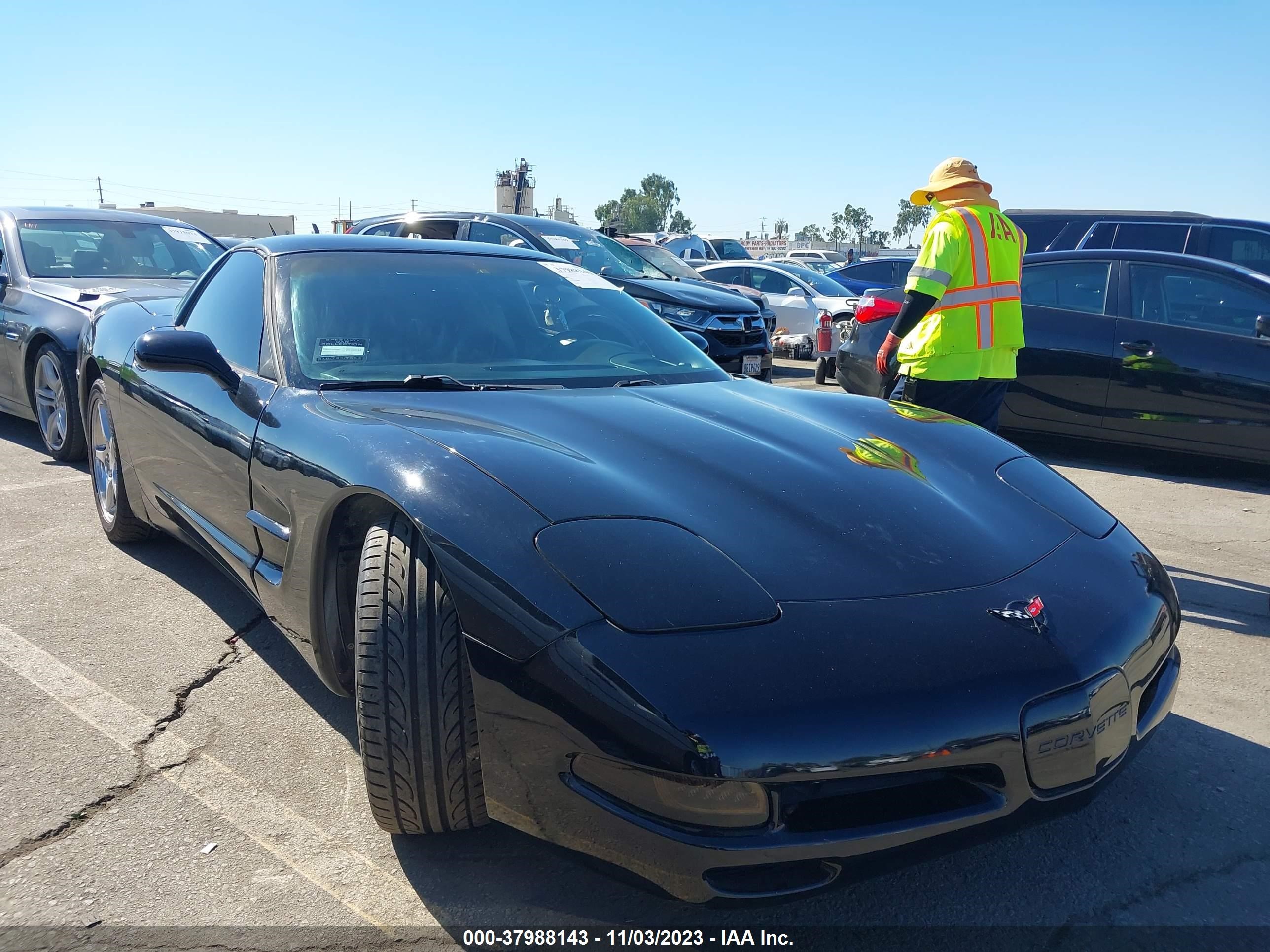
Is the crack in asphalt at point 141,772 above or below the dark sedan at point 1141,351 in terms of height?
below

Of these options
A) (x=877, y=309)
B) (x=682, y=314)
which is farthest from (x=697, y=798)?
(x=682, y=314)

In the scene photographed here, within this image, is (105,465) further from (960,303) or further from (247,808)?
(960,303)

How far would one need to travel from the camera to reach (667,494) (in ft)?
7.36

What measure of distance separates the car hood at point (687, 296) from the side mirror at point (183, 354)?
6.73 metres

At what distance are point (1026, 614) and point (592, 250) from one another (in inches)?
348

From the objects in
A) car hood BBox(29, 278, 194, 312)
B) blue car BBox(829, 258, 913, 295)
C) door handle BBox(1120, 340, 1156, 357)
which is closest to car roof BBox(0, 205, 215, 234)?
car hood BBox(29, 278, 194, 312)

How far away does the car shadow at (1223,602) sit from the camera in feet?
12.5

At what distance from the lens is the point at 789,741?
170 cm

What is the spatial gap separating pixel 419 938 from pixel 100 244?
6.35 metres

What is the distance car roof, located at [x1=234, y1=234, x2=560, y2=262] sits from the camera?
11.5ft

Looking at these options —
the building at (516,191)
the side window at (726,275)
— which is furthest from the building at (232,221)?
the side window at (726,275)

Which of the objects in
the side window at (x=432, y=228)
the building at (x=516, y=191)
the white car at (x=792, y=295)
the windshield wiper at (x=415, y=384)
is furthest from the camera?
the building at (x=516, y=191)

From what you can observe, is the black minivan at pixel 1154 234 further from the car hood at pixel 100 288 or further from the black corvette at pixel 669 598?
the black corvette at pixel 669 598

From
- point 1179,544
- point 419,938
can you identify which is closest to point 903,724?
point 419,938
